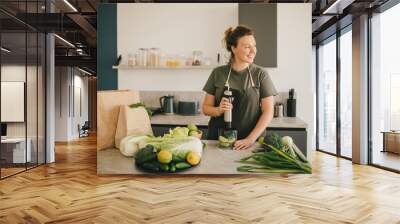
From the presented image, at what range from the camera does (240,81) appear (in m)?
4.47

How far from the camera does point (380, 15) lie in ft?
19.8

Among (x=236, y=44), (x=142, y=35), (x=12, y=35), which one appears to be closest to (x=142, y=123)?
(x=142, y=35)

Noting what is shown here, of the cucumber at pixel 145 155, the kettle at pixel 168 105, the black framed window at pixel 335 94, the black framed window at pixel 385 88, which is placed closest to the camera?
the cucumber at pixel 145 155

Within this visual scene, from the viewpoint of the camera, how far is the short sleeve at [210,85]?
15.1 ft

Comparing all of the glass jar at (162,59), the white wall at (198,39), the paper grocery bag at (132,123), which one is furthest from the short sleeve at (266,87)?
the paper grocery bag at (132,123)

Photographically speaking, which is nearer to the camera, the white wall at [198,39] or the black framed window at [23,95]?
the white wall at [198,39]

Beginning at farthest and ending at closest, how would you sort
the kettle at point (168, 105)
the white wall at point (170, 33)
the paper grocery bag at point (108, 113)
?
the white wall at point (170, 33), the kettle at point (168, 105), the paper grocery bag at point (108, 113)

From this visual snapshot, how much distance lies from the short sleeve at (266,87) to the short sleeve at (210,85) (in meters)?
0.58

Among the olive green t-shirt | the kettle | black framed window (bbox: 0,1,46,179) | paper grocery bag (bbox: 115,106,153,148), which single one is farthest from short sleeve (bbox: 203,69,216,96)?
black framed window (bbox: 0,1,46,179)

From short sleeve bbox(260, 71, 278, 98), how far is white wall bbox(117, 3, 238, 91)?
648 millimetres

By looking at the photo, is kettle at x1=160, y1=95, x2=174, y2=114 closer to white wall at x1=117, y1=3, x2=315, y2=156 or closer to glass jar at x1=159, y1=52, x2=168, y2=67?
white wall at x1=117, y1=3, x2=315, y2=156

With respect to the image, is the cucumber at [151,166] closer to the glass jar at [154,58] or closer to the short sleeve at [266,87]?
the glass jar at [154,58]

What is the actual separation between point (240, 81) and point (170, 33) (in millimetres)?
1112

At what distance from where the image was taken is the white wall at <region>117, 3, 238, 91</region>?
4.76 m
